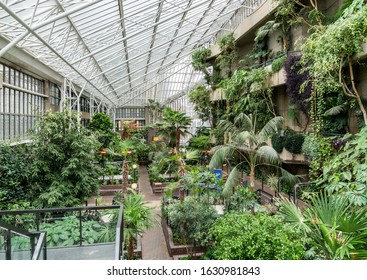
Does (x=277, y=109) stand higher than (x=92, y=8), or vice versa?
(x=92, y=8)

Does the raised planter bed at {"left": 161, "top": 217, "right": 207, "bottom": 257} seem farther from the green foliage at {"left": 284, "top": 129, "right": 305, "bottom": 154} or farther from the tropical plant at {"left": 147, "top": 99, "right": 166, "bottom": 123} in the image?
the tropical plant at {"left": 147, "top": 99, "right": 166, "bottom": 123}

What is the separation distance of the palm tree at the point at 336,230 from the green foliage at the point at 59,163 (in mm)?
6670

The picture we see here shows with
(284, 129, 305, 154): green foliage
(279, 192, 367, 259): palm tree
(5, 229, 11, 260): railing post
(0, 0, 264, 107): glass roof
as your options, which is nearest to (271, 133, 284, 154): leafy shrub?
(284, 129, 305, 154): green foliage

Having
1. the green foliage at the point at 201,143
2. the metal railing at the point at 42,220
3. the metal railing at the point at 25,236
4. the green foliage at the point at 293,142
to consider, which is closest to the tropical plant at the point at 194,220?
the metal railing at the point at 42,220

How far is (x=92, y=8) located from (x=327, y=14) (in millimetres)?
9232

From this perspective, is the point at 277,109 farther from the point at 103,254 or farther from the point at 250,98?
the point at 103,254

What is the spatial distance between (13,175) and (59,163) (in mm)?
1267

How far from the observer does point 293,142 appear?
12062 mm

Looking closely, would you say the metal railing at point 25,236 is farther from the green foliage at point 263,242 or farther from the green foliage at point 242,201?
the green foliage at point 242,201

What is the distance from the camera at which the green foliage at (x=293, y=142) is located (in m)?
11.9

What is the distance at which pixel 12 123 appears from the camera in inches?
513

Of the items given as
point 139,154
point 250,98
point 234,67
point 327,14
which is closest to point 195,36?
point 234,67

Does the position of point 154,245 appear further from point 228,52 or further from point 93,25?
point 228,52

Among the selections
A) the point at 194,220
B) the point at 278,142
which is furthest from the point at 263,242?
the point at 278,142
